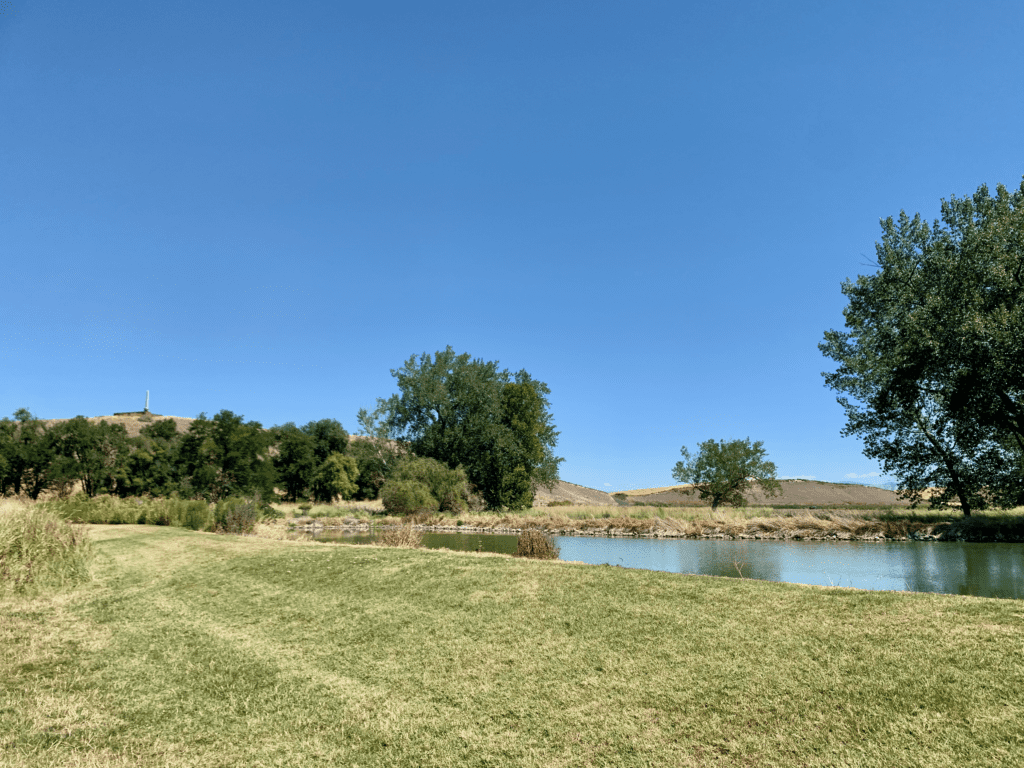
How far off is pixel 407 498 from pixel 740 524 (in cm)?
2112

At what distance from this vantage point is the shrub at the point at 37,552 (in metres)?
8.49

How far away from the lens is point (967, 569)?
1360 centimetres

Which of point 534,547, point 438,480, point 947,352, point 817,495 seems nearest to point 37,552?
point 534,547

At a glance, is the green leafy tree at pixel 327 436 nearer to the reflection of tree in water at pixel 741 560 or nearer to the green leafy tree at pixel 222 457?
Result: the green leafy tree at pixel 222 457

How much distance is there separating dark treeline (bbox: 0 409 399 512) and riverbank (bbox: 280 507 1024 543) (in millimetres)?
5760

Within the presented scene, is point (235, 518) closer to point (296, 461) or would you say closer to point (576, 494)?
point (296, 461)

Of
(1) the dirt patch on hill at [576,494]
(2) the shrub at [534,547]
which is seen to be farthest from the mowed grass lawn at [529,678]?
(1) the dirt patch on hill at [576,494]

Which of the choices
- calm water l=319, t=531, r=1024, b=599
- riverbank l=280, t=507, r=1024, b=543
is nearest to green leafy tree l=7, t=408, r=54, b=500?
riverbank l=280, t=507, r=1024, b=543

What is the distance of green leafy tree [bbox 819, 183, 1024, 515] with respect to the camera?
19.3 metres

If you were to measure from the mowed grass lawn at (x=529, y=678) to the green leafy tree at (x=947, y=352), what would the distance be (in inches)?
728

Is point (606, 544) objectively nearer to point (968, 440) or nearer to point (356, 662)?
point (968, 440)

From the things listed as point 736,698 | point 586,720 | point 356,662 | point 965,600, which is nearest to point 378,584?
point 356,662

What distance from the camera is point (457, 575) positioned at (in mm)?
7727

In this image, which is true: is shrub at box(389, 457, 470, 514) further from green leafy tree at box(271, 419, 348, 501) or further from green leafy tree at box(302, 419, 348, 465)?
green leafy tree at box(302, 419, 348, 465)
